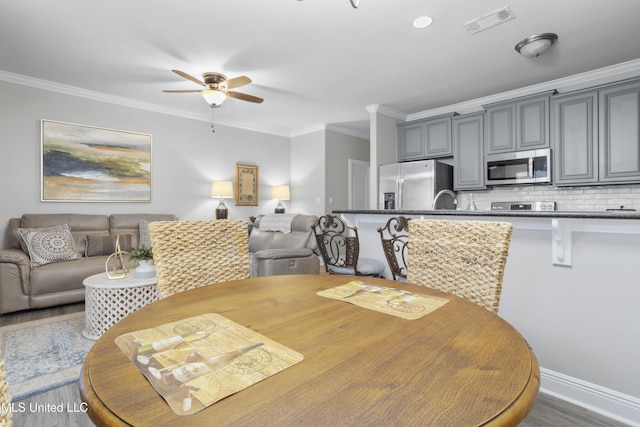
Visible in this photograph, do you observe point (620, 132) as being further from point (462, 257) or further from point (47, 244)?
point (47, 244)

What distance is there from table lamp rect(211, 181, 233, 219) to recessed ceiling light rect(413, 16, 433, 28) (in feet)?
11.1

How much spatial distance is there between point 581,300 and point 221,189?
4.43 m

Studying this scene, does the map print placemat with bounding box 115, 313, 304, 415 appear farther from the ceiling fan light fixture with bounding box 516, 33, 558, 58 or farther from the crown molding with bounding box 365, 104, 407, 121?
the crown molding with bounding box 365, 104, 407, 121

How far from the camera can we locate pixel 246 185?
221 inches

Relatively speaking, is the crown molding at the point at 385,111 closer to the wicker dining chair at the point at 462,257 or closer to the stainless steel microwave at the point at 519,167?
the stainless steel microwave at the point at 519,167

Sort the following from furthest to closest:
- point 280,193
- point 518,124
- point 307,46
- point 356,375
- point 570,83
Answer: point 280,193, point 518,124, point 570,83, point 307,46, point 356,375

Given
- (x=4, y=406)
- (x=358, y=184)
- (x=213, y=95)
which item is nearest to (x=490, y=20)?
(x=213, y=95)

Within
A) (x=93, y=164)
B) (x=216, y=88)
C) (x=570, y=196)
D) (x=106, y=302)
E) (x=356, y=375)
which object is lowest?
(x=106, y=302)

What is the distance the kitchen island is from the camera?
1547 millimetres

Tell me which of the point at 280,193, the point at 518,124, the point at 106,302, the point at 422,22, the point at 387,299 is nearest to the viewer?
the point at 387,299

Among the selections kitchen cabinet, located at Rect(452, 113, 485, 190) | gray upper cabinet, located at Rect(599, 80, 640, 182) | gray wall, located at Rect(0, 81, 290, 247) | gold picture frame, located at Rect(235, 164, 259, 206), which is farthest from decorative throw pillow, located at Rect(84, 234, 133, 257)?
gray upper cabinet, located at Rect(599, 80, 640, 182)

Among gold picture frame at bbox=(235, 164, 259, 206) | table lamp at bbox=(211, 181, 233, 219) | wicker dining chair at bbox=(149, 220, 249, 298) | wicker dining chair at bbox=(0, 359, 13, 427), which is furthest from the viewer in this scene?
gold picture frame at bbox=(235, 164, 259, 206)

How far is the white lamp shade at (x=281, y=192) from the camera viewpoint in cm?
577

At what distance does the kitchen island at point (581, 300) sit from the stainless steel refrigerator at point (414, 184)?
→ 2.42m
